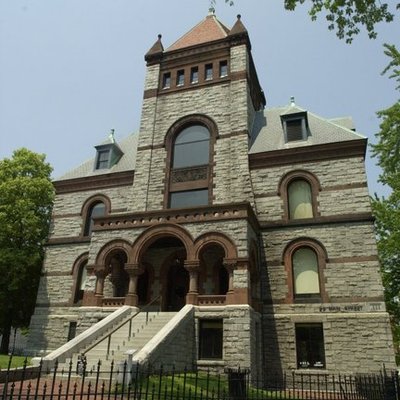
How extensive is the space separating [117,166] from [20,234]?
762cm

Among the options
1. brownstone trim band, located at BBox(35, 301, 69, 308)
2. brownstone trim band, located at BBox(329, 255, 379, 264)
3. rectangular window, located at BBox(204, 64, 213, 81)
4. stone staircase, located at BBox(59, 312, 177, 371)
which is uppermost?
rectangular window, located at BBox(204, 64, 213, 81)

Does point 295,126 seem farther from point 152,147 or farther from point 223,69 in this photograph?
point 152,147

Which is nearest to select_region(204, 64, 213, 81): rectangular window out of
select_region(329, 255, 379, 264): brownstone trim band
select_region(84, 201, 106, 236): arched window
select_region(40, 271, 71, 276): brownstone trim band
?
select_region(84, 201, 106, 236): arched window

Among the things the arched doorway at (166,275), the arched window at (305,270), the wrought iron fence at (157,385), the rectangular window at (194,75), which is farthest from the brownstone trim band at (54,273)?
the rectangular window at (194,75)

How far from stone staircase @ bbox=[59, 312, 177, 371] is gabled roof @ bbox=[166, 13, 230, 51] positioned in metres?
17.9

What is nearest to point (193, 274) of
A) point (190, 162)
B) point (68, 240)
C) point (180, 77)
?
point (190, 162)

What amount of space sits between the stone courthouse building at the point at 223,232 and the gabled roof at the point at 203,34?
0.72ft

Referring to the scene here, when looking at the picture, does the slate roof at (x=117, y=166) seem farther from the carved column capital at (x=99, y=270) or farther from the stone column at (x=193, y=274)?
the stone column at (x=193, y=274)

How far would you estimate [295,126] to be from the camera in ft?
73.6

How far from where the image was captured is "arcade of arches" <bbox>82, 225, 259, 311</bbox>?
16641mm

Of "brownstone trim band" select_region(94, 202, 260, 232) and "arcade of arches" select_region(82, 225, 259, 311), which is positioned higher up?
"brownstone trim band" select_region(94, 202, 260, 232)

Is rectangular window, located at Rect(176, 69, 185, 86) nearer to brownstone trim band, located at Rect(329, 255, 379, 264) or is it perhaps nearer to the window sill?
brownstone trim band, located at Rect(329, 255, 379, 264)

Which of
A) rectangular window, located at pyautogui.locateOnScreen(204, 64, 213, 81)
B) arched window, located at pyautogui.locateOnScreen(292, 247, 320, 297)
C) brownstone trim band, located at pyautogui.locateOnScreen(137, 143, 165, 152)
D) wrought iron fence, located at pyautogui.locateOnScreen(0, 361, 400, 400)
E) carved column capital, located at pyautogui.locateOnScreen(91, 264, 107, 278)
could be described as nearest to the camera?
wrought iron fence, located at pyautogui.locateOnScreen(0, 361, 400, 400)

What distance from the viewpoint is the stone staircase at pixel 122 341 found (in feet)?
44.0
